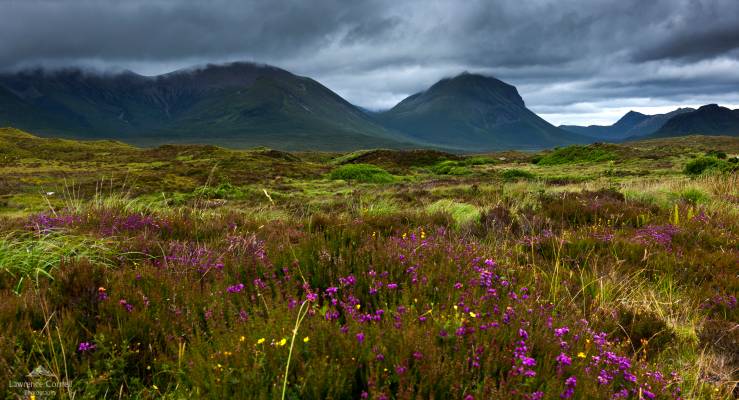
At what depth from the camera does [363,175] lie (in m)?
28.6

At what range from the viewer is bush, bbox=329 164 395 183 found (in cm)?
2710

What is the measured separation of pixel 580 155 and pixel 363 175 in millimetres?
22218

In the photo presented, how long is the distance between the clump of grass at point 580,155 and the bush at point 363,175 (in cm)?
1867

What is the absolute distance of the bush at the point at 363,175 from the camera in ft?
88.9

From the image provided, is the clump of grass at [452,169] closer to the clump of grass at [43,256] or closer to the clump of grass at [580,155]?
the clump of grass at [580,155]

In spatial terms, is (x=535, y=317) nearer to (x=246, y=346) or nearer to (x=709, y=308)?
(x=246, y=346)

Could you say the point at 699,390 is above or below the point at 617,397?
below

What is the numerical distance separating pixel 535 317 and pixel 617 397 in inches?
27.8

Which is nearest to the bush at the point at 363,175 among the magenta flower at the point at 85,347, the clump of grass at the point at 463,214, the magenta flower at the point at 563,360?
the clump of grass at the point at 463,214

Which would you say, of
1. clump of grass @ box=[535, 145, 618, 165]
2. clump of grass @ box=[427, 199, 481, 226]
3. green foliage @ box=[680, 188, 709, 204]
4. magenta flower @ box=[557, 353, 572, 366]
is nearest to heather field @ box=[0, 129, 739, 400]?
magenta flower @ box=[557, 353, 572, 366]

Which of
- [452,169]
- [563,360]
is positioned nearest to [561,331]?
[563,360]

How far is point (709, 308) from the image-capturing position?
3.72 metres

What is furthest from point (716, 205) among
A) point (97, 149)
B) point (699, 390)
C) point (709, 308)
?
point (97, 149)

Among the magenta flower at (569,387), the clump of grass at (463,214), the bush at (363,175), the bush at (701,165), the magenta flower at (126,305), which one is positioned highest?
the bush at (701,165)
